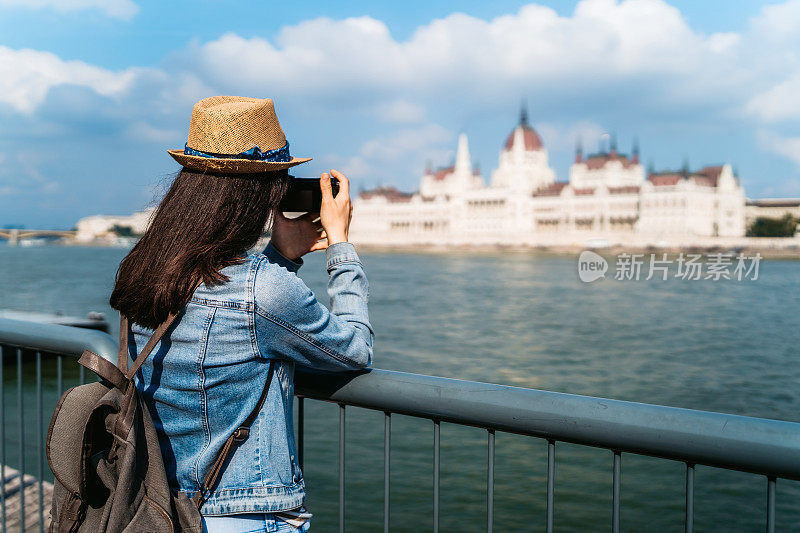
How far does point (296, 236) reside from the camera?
3.41 ft

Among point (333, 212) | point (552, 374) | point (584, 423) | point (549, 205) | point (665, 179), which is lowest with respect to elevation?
point (552, 374)

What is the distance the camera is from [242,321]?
0.82m

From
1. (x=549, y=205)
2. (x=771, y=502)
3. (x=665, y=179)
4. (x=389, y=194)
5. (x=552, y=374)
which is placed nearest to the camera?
(x=771, y=502)

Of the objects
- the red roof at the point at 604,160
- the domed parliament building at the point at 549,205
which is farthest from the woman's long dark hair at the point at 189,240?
the red roof at the point at 604,160

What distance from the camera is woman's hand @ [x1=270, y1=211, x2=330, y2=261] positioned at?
1030 mm

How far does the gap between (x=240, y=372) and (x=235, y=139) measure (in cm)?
26

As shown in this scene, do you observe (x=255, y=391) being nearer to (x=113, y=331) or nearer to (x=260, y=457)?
(x=260, y=457)

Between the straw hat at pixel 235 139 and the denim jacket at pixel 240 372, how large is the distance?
4.2 inches

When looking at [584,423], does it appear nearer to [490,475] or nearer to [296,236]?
[490,475]

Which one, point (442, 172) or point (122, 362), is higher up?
point (442, 172)

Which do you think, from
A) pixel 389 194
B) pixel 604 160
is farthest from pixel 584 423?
pixel 389 194

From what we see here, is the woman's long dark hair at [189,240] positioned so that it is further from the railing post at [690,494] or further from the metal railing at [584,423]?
the railing post at [690,494]

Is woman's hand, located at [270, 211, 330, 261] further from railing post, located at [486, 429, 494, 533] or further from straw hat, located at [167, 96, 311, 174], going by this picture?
railing post, located at [486, 429, 494, 533]
